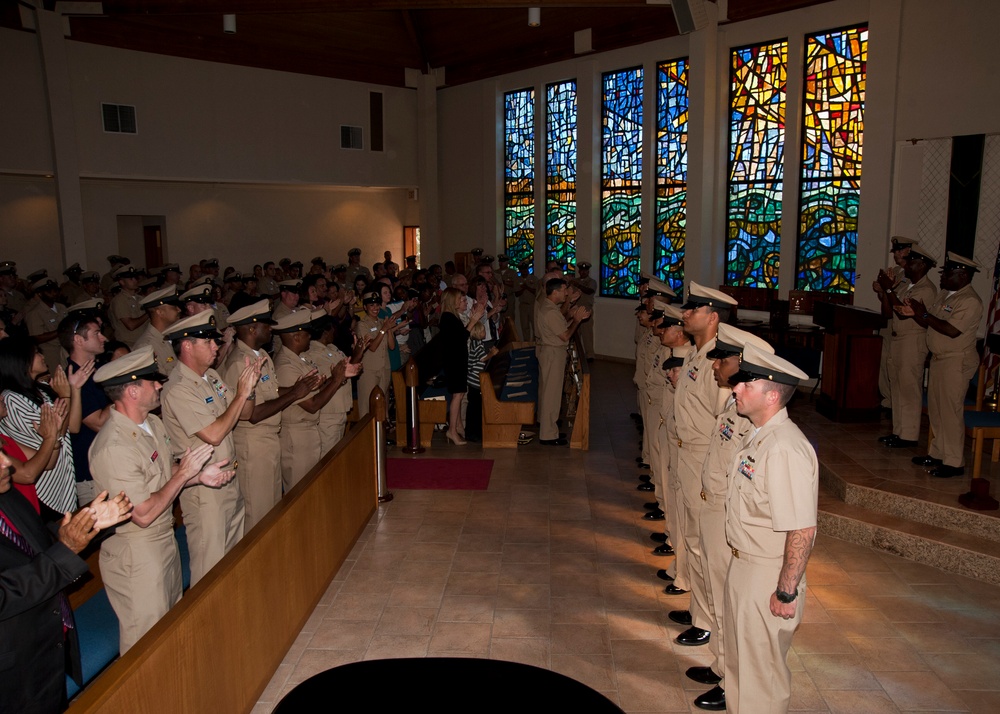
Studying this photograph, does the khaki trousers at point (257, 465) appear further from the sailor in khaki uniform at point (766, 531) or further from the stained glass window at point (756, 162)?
the stained glass window at point (756, 162)

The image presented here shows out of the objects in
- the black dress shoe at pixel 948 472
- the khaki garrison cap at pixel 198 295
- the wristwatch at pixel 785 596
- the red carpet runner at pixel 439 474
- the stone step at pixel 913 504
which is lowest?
the red carpet runner at pixel 439 474

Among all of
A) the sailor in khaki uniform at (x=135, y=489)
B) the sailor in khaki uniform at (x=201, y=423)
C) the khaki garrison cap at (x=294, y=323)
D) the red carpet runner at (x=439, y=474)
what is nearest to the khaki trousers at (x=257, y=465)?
the sailor in khaki uniform at (x=201, y=423)

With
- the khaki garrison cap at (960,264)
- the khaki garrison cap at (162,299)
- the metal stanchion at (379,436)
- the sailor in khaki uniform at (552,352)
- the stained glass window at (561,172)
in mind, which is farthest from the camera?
the stained glass window at (561,172)

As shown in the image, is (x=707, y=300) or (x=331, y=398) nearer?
(x=707, y=300)

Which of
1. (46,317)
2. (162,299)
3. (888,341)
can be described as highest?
(162,299)

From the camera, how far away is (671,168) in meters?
12.7

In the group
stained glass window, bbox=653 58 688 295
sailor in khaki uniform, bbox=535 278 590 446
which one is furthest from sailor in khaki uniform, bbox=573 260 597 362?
sailor in khaki uniform, bbox=535 278 590 446

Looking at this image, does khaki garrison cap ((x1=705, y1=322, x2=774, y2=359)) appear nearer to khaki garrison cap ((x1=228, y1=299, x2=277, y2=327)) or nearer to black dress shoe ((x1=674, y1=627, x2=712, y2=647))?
black dress shoe ((x1=674, y1=627, x2=712, y2=647))

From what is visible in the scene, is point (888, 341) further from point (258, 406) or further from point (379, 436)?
point (258, 406)

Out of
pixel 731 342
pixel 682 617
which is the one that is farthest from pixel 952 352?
pixel 731 342

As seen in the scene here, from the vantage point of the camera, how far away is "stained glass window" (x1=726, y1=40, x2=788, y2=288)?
441 inches

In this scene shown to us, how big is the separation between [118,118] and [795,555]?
43.2ft

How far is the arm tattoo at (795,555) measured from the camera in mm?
3059

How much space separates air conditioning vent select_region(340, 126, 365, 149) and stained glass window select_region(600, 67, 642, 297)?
5137 mm
